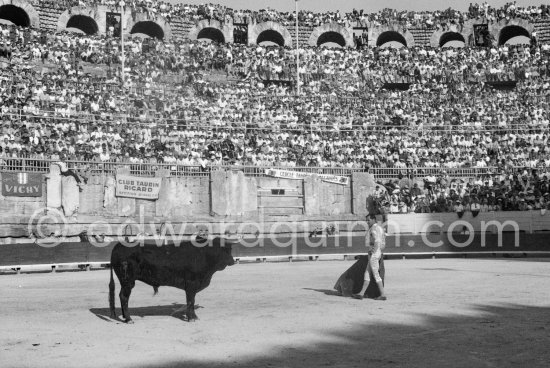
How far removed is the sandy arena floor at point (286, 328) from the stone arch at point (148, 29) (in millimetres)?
28335

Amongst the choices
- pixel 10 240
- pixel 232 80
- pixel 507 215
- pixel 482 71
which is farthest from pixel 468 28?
pixel 10 240

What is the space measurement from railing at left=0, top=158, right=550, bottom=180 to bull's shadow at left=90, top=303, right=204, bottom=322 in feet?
43.9

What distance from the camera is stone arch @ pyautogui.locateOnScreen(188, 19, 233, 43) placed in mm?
43344

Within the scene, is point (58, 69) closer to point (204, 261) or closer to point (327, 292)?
point (327, 292)

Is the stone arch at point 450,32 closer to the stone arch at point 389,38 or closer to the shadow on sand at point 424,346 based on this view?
the stone arch at point 389,38

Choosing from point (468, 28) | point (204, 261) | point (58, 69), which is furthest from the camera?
point (468, 28)

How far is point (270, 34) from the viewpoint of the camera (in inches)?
1826

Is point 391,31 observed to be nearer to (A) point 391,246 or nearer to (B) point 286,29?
(B) point 286,29

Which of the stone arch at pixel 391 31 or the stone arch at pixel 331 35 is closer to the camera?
the stone arch at pixel 331 35

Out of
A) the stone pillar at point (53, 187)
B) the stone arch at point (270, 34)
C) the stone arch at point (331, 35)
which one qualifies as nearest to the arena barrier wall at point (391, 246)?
the stone pillar at point (53, 187)

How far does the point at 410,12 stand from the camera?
47281mm

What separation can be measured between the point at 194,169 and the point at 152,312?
16.3 meters

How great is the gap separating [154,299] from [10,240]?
11.9 meters

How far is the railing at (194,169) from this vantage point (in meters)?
24.1
